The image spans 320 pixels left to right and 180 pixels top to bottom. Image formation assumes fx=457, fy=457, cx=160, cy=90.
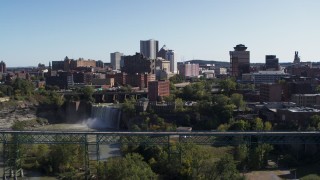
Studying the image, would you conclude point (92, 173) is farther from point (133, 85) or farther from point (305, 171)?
point (133, 85)

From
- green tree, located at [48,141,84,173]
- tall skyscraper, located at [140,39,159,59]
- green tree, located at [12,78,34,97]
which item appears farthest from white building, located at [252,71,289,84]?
tall skyscraper, located at [140,39,159,59]

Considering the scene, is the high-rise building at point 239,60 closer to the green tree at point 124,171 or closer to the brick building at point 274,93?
the brick building at point 274,93

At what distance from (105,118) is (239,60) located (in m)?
49.8

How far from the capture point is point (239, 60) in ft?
305

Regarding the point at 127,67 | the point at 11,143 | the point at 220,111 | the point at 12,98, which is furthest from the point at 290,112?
the point at 127,67

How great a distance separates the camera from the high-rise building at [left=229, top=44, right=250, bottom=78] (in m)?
89.4

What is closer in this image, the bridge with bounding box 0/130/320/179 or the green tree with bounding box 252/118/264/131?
the bridge with bounding box 0/130/320/179

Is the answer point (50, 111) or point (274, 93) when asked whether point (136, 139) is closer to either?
point (274, 93)

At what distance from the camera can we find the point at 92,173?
75.1 ft

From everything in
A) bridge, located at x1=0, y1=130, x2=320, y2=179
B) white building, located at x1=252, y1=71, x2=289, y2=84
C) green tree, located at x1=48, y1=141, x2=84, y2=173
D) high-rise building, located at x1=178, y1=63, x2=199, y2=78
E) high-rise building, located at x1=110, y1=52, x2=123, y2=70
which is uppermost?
high-rise building, located at x1=110, y1=52, x2=123, y2=70

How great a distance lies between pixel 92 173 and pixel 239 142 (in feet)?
26.8

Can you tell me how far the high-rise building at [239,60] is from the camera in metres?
89.4

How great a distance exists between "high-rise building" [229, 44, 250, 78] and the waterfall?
42959 millimetres

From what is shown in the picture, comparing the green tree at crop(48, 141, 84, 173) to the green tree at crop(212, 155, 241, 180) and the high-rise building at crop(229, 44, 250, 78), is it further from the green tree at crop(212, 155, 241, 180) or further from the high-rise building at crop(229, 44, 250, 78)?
the high-rise building at crop(229, 44, 250, 78)
